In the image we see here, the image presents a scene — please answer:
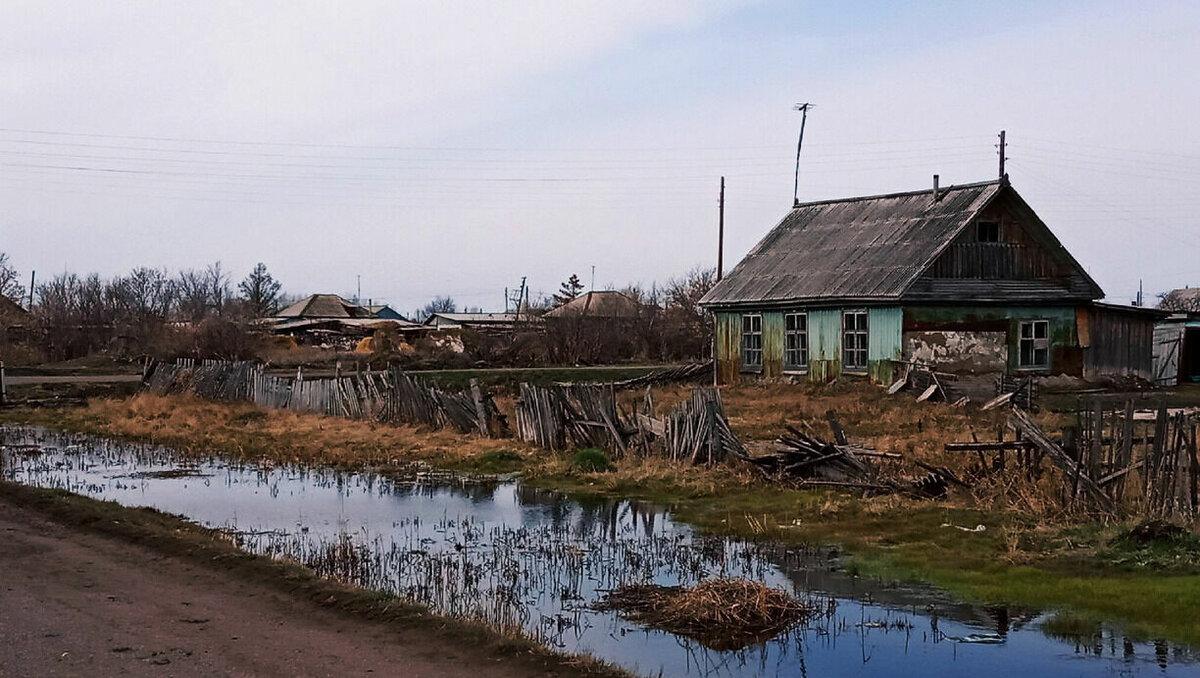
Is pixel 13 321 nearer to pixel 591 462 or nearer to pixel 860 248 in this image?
pixel 860 248

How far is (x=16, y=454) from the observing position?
19312mm

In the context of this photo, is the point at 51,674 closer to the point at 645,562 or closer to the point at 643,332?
the point at 645,562

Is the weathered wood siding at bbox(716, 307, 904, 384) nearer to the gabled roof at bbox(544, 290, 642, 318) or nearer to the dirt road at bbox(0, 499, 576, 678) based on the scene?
the gabled roof at bbox(544, 290, 642, 318)

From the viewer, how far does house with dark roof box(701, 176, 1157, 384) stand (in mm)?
27750

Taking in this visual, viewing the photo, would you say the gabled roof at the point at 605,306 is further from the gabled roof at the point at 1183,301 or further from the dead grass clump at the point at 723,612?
the dead grass clump at the point at 723,612

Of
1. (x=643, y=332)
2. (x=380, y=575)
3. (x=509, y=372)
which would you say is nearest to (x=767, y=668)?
(x=380, y=575)

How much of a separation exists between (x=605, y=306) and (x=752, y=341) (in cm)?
3601

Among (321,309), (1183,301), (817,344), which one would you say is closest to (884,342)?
(817,344)

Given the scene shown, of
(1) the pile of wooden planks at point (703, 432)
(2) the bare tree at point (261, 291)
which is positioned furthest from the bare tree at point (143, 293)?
(1) the pile of wooden planks at point (703, 432)

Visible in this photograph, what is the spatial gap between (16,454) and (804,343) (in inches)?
731

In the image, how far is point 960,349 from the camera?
91.4 ft

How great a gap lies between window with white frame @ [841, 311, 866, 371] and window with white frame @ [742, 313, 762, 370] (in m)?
3.41

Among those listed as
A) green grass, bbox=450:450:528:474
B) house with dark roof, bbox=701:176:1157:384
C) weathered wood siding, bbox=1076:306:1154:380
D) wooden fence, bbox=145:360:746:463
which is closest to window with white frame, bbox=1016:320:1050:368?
house with dark roof, bbox=701:176:1157:384

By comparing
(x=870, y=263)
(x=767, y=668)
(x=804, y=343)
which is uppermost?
(x=870, y=263)
